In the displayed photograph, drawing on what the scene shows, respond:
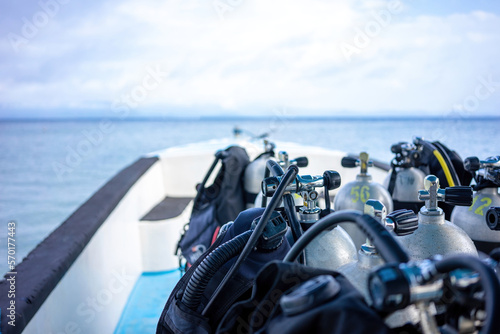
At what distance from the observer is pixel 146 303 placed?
7.55 ft

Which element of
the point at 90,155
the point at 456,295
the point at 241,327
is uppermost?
the point at 456,295

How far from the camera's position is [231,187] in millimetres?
1825

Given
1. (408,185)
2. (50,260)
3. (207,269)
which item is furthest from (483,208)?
(50,260)

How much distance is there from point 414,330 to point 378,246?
0.30 feet

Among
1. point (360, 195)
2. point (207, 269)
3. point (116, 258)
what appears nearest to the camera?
point (207, 269)

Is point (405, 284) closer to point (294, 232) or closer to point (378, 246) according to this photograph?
point (378, 246)

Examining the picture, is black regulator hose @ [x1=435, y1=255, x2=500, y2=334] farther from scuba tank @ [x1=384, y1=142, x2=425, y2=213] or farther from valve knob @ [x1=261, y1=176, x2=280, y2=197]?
scuba tank @ [x1=384, y1=142, x2=425, y2=213]

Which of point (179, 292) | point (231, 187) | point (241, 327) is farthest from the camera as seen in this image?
point (231, 187)

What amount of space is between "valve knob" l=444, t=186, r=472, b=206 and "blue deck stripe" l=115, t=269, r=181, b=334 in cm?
165

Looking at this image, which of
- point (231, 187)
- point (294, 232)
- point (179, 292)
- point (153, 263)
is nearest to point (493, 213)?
point (294, 232)

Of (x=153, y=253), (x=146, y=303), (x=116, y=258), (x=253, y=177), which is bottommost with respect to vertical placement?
(x=146, y=303)

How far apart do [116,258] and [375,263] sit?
70.2 inches

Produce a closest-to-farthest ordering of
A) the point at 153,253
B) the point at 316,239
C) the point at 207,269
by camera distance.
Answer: the point at 207,269 → the point at 316,239 → the point at 153,253

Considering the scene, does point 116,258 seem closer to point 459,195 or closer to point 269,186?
point 269,186
